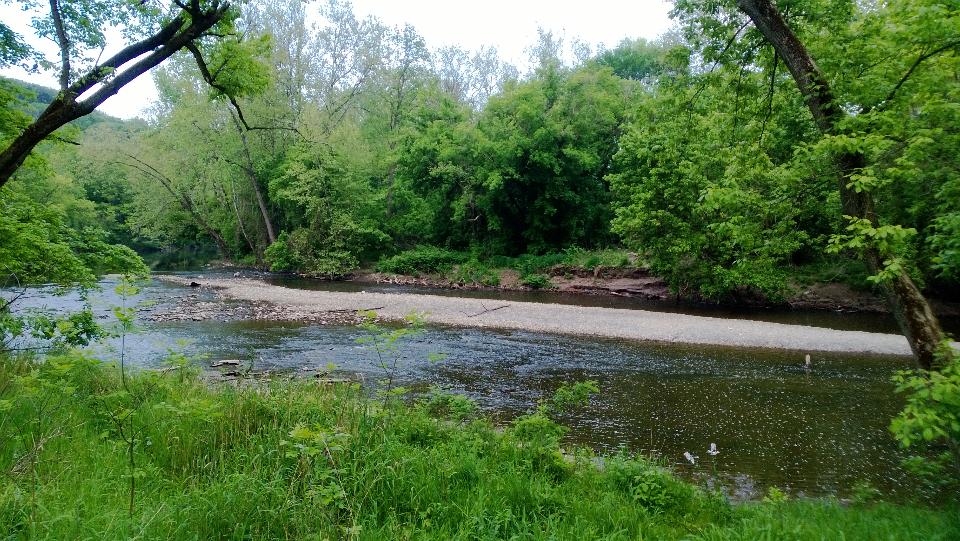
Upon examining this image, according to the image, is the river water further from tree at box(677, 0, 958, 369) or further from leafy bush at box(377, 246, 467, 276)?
leafy bush at box(377, 246, 467, 276)

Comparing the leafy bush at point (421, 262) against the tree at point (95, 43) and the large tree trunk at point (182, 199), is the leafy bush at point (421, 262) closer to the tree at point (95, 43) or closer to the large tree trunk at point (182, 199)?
the large tree trunk at point (182, 199)

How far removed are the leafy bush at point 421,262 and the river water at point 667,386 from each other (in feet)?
61.2

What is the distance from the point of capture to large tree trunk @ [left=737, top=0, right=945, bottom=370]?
4.64 meters

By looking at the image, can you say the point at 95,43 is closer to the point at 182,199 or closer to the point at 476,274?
the point at 476,274

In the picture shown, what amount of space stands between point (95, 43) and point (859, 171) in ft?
31.9

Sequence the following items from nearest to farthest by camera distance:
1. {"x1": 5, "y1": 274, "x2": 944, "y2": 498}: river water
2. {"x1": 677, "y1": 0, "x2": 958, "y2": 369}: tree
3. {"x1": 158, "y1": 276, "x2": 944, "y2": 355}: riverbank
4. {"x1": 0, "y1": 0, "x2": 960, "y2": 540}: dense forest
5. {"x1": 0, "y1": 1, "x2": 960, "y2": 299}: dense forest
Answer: {"x1": 0, "y1": 0, "x2": 960, "y2": 540}: dense forest < {"x1": 677, "y1": 0, "x2": 958, "y2": 369}: tree < {"x1": 0, "y1": 1, "x2": 960, "y2": 299}: dense forest < {"x1": 5, "y1": 274, "x2": 944, "y2": 498}: river water < {"x1": 158, "y1": 276, "x2": 944, "y2": 355}: riverbank

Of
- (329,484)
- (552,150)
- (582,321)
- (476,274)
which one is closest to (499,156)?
(552,150)

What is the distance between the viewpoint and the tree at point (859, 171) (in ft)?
13.8

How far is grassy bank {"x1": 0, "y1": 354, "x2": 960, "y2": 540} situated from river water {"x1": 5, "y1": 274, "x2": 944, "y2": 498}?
40.7 inches

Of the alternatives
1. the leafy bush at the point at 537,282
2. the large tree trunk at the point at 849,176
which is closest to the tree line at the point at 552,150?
the large tree trunk at the point at 849,176

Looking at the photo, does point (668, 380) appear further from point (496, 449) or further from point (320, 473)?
point (320, 473)

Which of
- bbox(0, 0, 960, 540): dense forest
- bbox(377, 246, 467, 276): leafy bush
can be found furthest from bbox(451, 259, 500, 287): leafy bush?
bbox(0, 0, 960, 540): dense forest

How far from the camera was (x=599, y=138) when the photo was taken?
3359 cm

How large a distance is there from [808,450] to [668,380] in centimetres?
367
